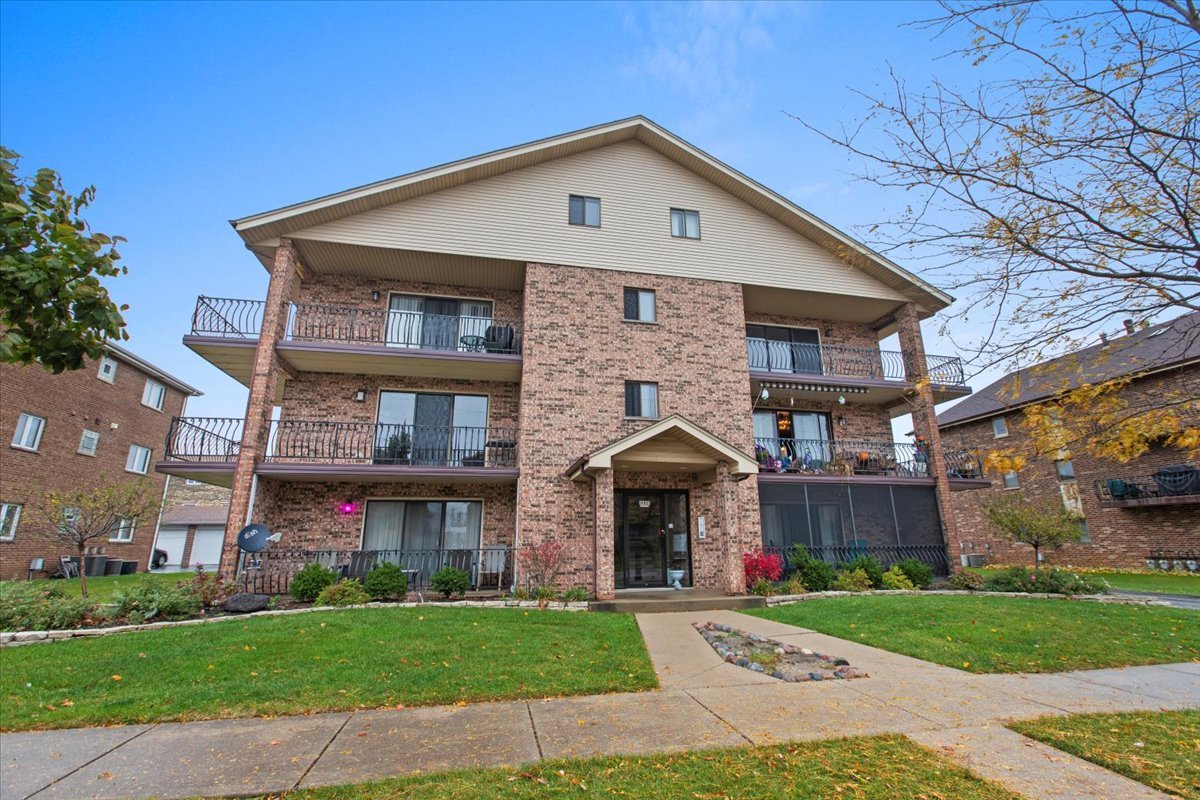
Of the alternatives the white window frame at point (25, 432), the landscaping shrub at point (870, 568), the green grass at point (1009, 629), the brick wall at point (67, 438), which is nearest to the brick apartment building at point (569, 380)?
the landscaping shrub at point (870, 568)

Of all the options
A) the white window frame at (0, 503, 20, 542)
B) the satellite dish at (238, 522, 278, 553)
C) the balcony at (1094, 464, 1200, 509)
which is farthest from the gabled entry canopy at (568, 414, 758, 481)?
the white window frame at (0, 503, 20, 542)

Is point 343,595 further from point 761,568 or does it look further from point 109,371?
point 109,371

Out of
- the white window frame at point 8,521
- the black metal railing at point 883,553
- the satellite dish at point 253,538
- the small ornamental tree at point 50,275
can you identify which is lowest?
the black metal railing at point 883,553

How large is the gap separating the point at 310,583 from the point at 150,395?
19.4 metres

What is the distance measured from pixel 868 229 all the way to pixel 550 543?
9794mm

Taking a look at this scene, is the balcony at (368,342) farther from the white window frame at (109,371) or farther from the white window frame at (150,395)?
the white window frame at (150,395)

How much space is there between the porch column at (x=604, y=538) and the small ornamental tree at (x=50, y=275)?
956 cm

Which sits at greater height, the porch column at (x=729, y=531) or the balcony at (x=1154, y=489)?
the balcony at (x=1154, y=489)

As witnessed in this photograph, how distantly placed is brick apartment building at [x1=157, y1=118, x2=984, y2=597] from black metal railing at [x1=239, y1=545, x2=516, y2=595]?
0.10m

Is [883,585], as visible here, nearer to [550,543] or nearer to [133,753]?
[550,543]

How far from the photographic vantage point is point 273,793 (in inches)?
128

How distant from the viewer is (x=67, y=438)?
18.8 m

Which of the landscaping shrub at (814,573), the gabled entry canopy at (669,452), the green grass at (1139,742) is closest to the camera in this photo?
the green grass at (1139,742)

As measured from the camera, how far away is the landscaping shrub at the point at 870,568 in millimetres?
13266
